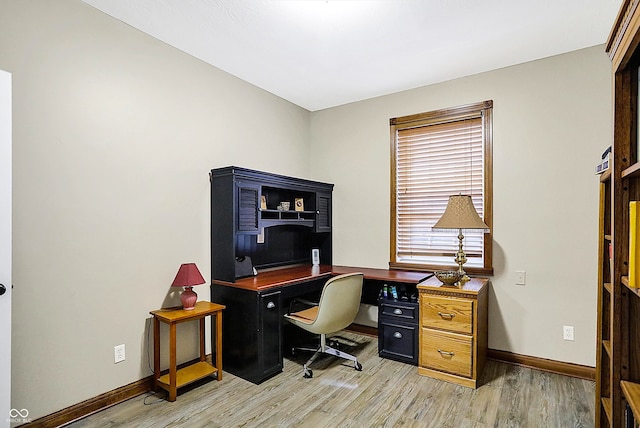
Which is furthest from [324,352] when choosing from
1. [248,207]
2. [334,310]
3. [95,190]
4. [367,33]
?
[367,33]

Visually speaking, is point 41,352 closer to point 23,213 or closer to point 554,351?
point 23,213

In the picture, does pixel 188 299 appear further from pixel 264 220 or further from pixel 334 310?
pixel 334 310

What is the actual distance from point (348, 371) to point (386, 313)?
639 millimetres

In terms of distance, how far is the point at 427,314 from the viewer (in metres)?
2.93

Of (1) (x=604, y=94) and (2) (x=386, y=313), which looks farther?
(2) (x=386, y=313)

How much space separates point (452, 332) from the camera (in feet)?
9.21

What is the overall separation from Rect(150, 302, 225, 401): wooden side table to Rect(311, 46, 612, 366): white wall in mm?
Result: 2487

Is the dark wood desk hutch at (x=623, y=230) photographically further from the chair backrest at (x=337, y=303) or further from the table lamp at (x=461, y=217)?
the chair backrest at (x=337, y=303)

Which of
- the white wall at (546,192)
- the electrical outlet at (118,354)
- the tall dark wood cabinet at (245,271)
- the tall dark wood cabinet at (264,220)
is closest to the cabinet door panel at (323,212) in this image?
the tall dark wood cabinet at (264,220)

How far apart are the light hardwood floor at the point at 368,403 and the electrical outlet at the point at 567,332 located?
0.32 meters

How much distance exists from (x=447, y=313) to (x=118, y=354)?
98.5 inches

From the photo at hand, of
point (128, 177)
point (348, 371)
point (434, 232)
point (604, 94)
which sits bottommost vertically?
point (348, 371)

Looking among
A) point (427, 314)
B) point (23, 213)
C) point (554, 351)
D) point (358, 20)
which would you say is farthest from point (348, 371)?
point (358, 20)

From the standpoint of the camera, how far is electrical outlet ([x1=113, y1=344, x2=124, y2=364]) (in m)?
2.49
